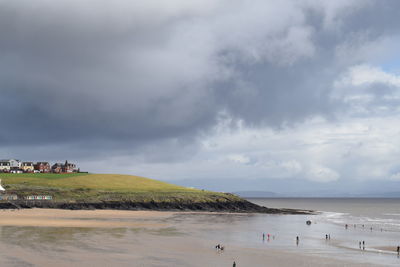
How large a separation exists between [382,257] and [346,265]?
1119 cm

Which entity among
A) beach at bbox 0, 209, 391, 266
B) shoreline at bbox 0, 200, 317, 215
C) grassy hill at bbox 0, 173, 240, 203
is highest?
grassy hill at bbox 0, 173, 240, 203

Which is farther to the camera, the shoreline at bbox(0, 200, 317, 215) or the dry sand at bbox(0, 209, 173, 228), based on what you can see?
the shoreline at bbox(0, 200, 317, 215)

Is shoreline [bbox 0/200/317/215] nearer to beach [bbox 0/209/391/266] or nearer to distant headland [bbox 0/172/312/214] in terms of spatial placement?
distant headland [bbox 0/172/312/214]

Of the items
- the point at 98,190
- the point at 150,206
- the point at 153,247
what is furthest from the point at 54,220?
the point at 98,190

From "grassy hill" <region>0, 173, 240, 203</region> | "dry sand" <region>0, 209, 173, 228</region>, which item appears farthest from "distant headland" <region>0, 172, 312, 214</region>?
Result: "dry sand" <region>0, 209, 173, 228</region>

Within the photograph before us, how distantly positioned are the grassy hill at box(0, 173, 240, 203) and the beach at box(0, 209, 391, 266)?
46393 millimetres

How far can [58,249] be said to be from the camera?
53.7 metres

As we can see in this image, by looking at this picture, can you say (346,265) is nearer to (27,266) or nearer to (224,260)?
(224,260)

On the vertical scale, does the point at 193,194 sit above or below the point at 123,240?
above

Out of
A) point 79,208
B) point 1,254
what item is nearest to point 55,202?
point 79,208

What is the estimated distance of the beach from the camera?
48781mm

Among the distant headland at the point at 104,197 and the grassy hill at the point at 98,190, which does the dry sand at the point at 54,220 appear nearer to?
the distant headland at the point at 104,197

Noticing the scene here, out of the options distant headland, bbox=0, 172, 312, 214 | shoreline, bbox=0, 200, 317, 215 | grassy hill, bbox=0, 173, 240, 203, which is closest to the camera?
shoreline, bbox=0, 200, 317, 215

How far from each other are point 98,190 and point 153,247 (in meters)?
89.2
